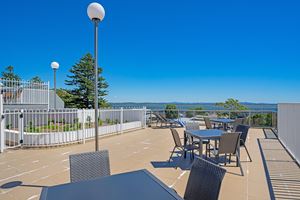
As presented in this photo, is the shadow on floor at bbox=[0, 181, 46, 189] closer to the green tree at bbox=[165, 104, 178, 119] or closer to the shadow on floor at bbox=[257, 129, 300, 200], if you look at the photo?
the shadow on floor at bbox=[257, 129, 300, 200]

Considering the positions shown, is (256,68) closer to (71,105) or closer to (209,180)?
(71,105)

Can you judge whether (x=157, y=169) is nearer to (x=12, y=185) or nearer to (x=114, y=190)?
(x=12, y=185)

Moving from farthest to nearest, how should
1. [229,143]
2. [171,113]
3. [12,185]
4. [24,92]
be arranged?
[171,113]
[24,92]
[229,143]
[12,185]

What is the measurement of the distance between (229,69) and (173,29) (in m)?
11.2

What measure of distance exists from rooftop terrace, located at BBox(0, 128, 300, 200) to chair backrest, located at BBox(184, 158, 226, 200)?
1.38 m

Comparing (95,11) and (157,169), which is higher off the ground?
(95,11)

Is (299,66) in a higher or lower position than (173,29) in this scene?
lower

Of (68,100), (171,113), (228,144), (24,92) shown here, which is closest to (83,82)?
(68,100)

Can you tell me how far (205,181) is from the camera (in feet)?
5.21

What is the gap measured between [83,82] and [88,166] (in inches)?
807

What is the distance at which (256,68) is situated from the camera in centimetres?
1986

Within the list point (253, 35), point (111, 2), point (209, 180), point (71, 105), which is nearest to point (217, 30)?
point (253, 35)

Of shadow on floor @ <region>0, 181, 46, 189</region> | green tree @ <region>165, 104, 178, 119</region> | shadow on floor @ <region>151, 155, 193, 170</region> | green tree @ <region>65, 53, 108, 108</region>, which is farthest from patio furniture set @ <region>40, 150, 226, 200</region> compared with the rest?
green tree @ <region>65, 53, 108, 108</region>

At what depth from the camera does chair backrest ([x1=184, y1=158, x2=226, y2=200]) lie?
1461mm
